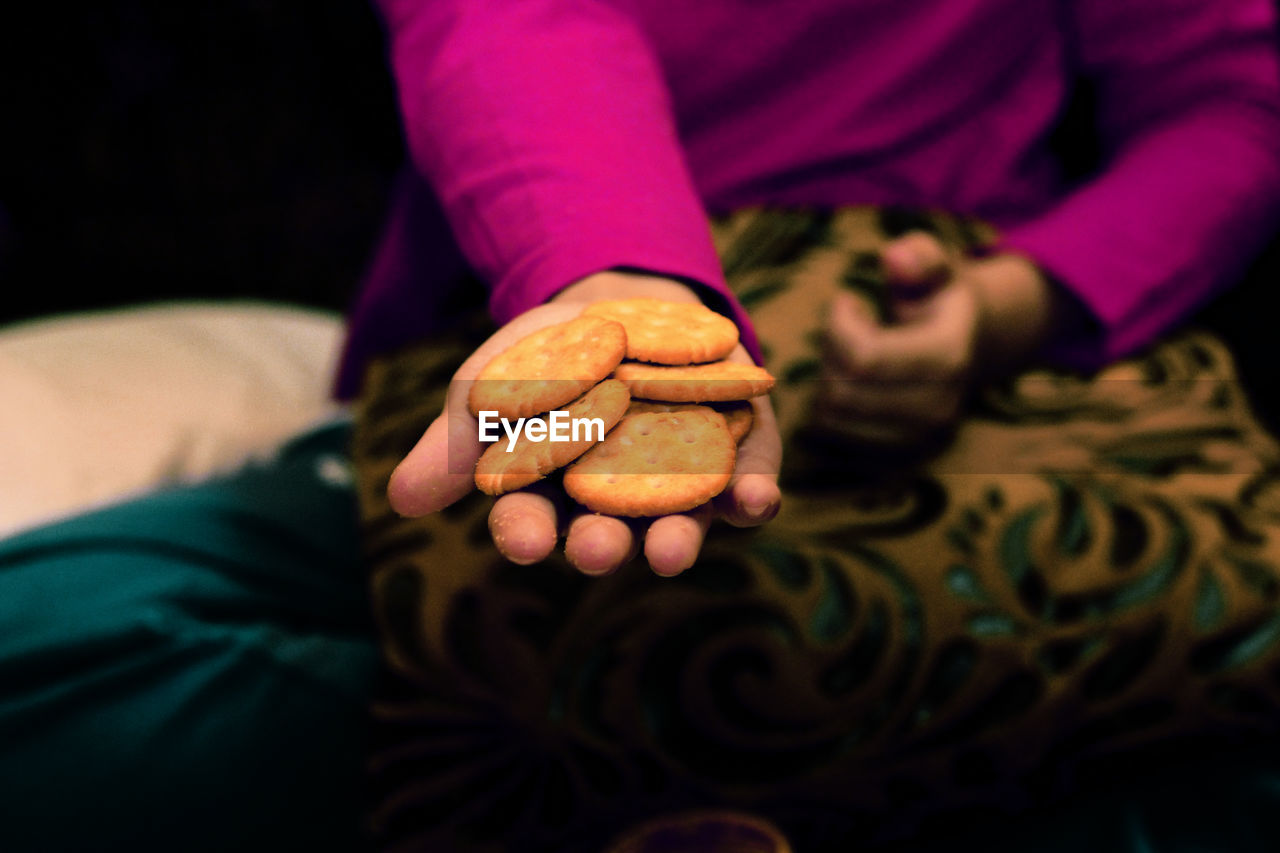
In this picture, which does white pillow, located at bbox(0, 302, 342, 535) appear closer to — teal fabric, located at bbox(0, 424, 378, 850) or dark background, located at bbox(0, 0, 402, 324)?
dark background, located at bbox(0, 0, 402, 324)

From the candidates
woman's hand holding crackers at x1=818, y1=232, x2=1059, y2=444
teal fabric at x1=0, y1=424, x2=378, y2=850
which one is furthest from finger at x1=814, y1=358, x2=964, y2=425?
teal fabric at x1=0, y1=424, x2=378, y2=850

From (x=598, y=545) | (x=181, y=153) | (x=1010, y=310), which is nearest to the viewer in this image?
(x=598, y=545)

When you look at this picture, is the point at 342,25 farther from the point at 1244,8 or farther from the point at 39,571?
the point at 1244,8

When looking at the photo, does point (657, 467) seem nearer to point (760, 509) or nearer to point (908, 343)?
point (760, 509)

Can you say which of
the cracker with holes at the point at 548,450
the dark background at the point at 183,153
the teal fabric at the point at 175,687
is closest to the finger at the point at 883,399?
the cracker with holes at the point at 548,450

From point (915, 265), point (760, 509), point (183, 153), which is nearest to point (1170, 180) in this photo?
point (915, 265)

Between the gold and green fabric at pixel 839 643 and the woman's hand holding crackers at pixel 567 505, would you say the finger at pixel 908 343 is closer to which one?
the gold and green fabric at pixel 839 643
